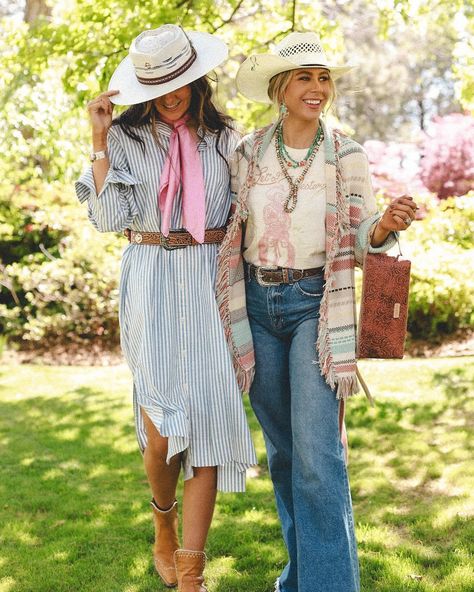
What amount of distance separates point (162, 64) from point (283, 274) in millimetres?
879

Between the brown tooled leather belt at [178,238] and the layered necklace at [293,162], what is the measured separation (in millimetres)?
355

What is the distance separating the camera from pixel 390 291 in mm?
2889

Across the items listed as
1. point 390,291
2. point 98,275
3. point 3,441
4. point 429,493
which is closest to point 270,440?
point 390,291

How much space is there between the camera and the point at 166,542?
11.6ft

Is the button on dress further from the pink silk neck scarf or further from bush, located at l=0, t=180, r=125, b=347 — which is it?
bush, located at l=0, t=180, r=125, b=347

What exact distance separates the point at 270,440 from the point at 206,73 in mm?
1346

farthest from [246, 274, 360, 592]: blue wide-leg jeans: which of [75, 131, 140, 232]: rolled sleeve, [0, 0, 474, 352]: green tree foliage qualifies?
[0, 0, 474, 352]: green tree foliage

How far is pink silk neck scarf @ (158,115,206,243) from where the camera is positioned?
3.10m

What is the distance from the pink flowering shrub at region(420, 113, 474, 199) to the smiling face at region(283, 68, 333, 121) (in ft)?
39.2

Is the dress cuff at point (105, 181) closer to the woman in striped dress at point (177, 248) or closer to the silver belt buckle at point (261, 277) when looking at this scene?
the woman in striped dress at point (177, 248)

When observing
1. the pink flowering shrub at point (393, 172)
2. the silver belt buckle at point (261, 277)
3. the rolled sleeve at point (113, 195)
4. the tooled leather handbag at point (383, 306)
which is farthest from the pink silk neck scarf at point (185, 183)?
the pink flowering shrub at point (393, 172)

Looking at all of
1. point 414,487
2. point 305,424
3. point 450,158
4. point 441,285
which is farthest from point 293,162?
point 450,158

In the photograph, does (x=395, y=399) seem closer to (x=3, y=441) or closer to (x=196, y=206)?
(x=3, y=441)

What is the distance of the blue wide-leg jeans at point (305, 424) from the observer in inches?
110
